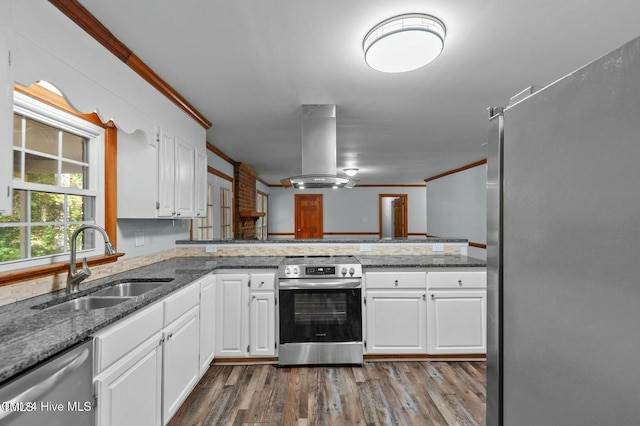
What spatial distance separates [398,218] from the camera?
9.80 m

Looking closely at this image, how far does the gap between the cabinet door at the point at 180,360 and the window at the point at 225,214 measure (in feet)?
8.86

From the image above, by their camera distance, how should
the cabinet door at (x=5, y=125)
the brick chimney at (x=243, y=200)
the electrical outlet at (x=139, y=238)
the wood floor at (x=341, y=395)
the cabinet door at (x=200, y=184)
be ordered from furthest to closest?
the brick chimney at (x=243, y=200) → the cabinet door at (x=200, y=184) → the electrical outlet at (x=139, y=238) → the wood floor at (x=341, y=395) → the cabinet door at (x=5, y=125)

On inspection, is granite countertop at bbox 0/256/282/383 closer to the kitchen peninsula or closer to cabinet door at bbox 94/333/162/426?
cabinet door at bbox 94/333/162/426

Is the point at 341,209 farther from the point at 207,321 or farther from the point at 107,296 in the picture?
the point at 107,296

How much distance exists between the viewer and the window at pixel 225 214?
491 centimetres

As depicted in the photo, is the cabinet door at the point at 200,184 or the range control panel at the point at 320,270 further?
the cabinet door at the point at 200,184

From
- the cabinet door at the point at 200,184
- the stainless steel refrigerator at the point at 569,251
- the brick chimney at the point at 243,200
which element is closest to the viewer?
the stainless steel refrigerator at the point at 569,251

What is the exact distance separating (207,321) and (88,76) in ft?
6.01

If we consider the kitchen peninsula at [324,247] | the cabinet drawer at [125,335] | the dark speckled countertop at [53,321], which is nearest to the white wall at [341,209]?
the kitchen peninsula at [324,247]

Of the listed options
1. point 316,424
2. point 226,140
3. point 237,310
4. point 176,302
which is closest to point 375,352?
point 316,424

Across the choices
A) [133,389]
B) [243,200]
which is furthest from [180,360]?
[243,200]

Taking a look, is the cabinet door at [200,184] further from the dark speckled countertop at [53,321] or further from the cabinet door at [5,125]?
the cabinet door at [5,125]

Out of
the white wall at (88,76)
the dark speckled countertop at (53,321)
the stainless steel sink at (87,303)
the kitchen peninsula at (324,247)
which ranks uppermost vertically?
the white wall at (88,76)

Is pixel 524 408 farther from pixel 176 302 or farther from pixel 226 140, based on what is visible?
pixel 226 140
